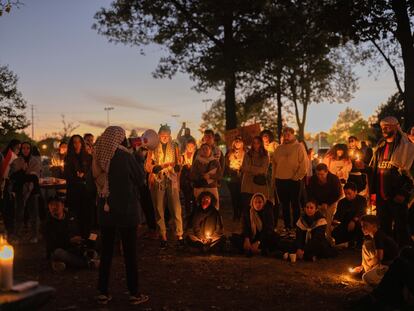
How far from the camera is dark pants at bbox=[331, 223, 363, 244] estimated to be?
32.5ft

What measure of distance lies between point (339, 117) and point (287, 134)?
11188 centimetres

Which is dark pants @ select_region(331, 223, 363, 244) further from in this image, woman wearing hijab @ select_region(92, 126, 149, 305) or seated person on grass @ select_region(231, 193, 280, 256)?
woman wearing hijab @ select_region(92, 126, 149, 305)

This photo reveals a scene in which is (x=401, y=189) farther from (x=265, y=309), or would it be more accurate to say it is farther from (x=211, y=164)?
(x=211, y=164)

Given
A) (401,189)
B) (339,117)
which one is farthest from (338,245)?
(339,117)

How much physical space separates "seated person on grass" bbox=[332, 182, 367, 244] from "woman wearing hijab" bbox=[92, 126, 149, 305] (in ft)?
15.9

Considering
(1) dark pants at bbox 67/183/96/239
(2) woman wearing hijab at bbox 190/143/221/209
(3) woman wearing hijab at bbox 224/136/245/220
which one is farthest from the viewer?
(3) woman wearing hijab at bbox 224/136/245/220

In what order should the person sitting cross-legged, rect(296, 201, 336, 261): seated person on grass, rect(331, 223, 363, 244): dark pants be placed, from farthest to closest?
the person sitting cross-legged, rect(331, 223, 363, 244): dark pants, rect(296, 201, 336, 261): seated person on grass

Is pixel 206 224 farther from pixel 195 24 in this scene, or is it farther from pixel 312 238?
pixel 195 24

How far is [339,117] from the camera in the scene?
11950 cm

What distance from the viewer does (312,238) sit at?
8875mm

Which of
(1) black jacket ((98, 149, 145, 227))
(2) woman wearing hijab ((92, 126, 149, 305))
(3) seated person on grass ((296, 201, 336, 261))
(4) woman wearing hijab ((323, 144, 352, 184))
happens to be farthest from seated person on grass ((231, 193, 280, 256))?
(1) black jacket ((98, 149, 145, 227))

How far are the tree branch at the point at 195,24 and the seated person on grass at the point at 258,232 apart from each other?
1589 cm

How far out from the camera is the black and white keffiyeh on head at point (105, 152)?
616 cm

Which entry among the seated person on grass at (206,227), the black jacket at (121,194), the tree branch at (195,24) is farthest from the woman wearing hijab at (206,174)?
the tree branch at (195,24)
